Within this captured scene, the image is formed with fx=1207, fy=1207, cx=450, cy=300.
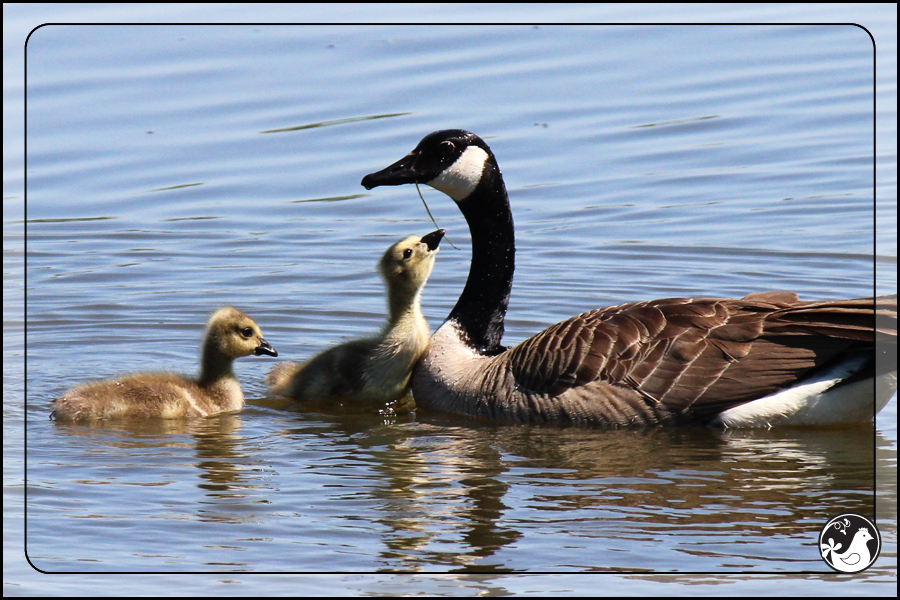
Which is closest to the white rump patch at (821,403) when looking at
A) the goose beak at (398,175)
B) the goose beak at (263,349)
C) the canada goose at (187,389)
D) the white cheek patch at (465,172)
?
the white cheek patch at (465,172)

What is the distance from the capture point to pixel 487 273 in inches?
364

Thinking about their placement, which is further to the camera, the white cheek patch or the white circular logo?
the white cheek patch

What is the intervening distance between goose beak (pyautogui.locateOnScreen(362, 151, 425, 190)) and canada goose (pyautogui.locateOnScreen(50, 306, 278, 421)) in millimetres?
1342

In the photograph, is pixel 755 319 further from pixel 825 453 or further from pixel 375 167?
pixel 375 167

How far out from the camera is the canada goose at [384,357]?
29.2 feet

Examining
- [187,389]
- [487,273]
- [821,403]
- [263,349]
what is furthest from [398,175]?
[821,403]

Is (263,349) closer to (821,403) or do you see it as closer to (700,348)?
(700,348)

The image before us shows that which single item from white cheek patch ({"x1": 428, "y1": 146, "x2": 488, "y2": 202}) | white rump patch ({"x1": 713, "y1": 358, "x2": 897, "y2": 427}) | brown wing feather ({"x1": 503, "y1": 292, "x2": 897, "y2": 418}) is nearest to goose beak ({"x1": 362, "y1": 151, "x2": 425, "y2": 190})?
white cheek patch ({"x1": 428, "y1": 146, "x2": 488, "y2": 202})

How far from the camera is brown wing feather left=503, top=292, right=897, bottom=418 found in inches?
305

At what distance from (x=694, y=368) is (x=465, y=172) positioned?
232 cm

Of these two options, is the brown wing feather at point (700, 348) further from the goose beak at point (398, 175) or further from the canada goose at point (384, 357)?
the goose beak at point (398, 175)

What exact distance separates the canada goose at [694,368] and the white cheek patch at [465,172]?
0.28m

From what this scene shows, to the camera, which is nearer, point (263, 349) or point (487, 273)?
point (263, 349)

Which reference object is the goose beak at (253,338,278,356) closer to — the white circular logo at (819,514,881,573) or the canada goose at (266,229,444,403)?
the canada goose at (266,229,444,403)
